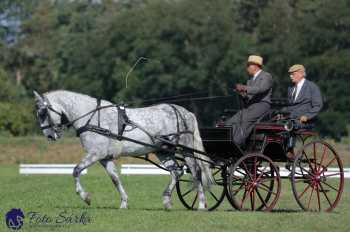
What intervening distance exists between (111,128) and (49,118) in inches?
38.6

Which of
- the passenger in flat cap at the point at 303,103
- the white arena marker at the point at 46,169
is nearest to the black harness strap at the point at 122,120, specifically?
the passenger in flat cap at the point at 303,103

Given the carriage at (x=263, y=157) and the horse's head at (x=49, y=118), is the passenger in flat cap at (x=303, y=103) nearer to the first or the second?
the carriage at (x=263, y=157)

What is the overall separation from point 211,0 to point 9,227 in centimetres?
6402

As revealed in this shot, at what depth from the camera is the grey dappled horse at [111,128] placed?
15906 mm

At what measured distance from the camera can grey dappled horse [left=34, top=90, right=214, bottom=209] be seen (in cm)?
1591

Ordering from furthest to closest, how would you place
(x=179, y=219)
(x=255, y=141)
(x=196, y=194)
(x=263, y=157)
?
(x=196, y=194) < (x=255, y=141) < (x=263, y=157) < (x=179, y=219)

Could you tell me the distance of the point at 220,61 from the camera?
2862 inches

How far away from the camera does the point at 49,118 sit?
15977mm

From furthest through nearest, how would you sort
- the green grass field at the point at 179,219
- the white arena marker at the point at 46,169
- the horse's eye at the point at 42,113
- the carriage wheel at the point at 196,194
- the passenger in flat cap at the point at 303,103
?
the white arena marker at the point at 46,169, the carriage wheel at the point at 196,194, the passenger in flat cap at the point at 303,103, the horse's eye at the point at 42,113, the green grass field at the point at 179,219

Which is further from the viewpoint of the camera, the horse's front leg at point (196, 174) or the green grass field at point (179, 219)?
the horse's front leg at point (196, 174)

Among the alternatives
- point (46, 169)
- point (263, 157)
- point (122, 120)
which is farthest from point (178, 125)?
point (46, 169)

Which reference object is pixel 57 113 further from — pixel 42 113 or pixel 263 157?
pixel 263 157

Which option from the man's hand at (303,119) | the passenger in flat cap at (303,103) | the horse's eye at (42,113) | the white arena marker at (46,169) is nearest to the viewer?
the horse's eye at (42,113)

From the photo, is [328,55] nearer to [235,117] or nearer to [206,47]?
[206,47]
